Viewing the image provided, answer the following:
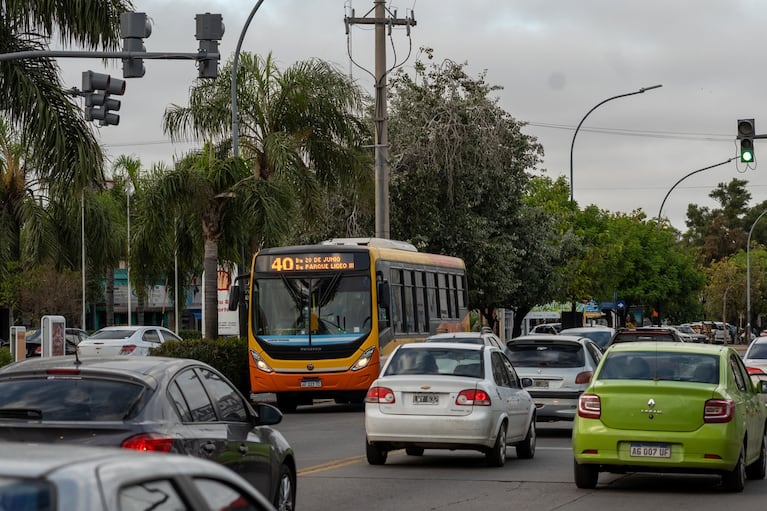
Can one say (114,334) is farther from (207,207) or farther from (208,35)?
(208,35)

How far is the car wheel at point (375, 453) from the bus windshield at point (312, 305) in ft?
35.0

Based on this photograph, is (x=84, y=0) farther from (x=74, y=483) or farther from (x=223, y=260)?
(x=74, y=483)

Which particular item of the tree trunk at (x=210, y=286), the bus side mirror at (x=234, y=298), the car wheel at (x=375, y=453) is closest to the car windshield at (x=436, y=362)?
the car wheel at (x=375, y=453)

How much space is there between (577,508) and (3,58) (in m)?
10.9

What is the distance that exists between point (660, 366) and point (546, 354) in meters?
7.21

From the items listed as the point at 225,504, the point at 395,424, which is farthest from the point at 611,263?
the point at 225,504

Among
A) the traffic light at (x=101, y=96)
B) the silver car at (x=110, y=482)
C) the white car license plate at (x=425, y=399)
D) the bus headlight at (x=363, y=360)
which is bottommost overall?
the bus headlight at (x=363, y=360)

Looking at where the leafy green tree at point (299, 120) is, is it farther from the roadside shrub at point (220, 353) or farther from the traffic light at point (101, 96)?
the traffic light at point (101, 96)

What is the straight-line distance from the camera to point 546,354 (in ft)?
71.1

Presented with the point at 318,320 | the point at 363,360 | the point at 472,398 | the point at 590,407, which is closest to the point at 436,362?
the point at 472,398

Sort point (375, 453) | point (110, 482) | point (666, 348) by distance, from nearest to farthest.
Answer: point (110, 482) → point (666, 348) → point (375, 453)

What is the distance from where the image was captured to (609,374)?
47.5 feet

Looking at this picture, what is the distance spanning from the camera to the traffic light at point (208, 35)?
2045 centimetres

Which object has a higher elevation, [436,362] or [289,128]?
[289,128]
